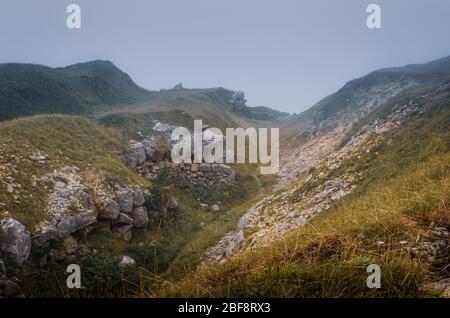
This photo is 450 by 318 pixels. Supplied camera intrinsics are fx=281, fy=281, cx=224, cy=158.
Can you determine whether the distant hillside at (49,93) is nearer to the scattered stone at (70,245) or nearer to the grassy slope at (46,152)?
the grassy slope at (46,152)

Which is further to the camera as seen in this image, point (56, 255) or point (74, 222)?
point (74, 222)

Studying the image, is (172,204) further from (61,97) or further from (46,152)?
(61,97)

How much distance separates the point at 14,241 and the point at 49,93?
1180 inches

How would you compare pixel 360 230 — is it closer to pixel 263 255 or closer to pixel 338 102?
pixel 263 255

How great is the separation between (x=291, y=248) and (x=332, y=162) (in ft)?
40.3

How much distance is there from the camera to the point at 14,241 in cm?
787

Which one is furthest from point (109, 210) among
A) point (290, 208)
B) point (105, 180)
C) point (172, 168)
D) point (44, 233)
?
point (290, 208)

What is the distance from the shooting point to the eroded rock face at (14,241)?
767 centimetres

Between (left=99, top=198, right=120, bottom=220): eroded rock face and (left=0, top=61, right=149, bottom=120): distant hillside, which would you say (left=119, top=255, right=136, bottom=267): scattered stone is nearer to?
(left=99, top=198, right=120, bottom=220): eroded rock face

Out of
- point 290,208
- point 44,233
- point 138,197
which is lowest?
point 290,208

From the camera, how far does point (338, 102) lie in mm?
44969

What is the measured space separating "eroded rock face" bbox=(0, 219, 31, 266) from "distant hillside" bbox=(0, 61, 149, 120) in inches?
794

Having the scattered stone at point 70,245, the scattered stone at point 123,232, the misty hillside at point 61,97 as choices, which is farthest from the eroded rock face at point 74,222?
the misty hillside at point 61,97

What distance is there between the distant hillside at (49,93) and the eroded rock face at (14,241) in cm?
2016
